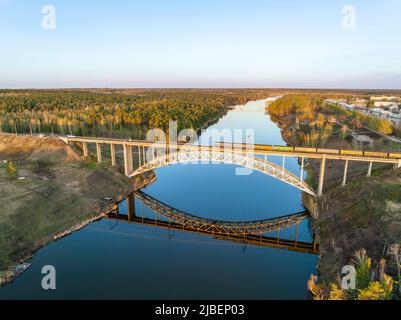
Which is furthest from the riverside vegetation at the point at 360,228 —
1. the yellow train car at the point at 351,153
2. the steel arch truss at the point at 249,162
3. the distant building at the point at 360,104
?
the distant building at the point at 360,104

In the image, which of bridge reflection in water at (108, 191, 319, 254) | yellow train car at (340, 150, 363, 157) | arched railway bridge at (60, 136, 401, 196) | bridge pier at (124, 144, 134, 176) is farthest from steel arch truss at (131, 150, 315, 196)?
bridge pier at (124, 144, 134, 176)

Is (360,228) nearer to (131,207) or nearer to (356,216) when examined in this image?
(356,216)

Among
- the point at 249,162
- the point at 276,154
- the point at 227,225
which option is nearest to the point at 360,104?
the point at 249,162

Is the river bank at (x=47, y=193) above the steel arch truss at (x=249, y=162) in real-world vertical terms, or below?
below

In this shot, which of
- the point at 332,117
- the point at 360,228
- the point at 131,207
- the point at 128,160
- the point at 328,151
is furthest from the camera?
the point at 332,117

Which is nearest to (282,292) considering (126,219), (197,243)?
(197,243)

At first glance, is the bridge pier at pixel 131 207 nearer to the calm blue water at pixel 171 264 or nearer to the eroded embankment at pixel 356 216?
the calm blue water at pixel 171 264
